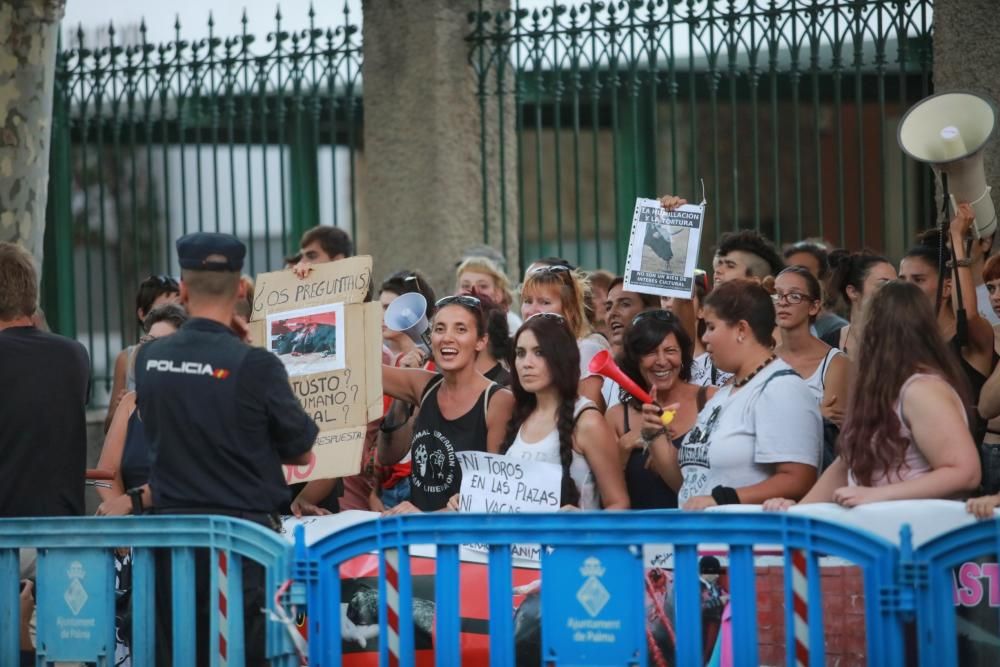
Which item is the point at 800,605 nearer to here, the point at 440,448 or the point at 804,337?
the point at 440,448

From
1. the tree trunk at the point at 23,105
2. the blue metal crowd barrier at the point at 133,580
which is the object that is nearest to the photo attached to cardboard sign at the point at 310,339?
the blue metal crowd barrier at the point at 133,580

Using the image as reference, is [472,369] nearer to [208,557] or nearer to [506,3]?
[208,557]

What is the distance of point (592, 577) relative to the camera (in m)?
4.46

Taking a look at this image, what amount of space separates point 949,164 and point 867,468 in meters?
2.19

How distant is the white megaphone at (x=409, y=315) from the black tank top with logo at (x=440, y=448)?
46.3 inches

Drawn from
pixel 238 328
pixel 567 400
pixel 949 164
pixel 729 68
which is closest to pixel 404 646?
pixel 238 328

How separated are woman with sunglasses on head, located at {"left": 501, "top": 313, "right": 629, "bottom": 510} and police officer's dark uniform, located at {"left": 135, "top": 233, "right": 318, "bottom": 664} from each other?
136 cm

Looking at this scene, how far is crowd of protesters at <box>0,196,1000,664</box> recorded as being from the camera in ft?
16.5

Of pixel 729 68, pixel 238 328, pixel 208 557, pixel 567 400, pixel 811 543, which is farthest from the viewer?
pixel 729 68

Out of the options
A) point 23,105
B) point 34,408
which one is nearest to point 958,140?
point 34,408

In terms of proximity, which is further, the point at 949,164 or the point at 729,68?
the point at 729,68

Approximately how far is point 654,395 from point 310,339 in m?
1.50

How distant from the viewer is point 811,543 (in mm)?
4254

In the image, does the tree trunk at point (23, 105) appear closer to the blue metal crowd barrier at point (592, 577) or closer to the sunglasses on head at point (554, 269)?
the sunglasses on head at point (554, 269)
